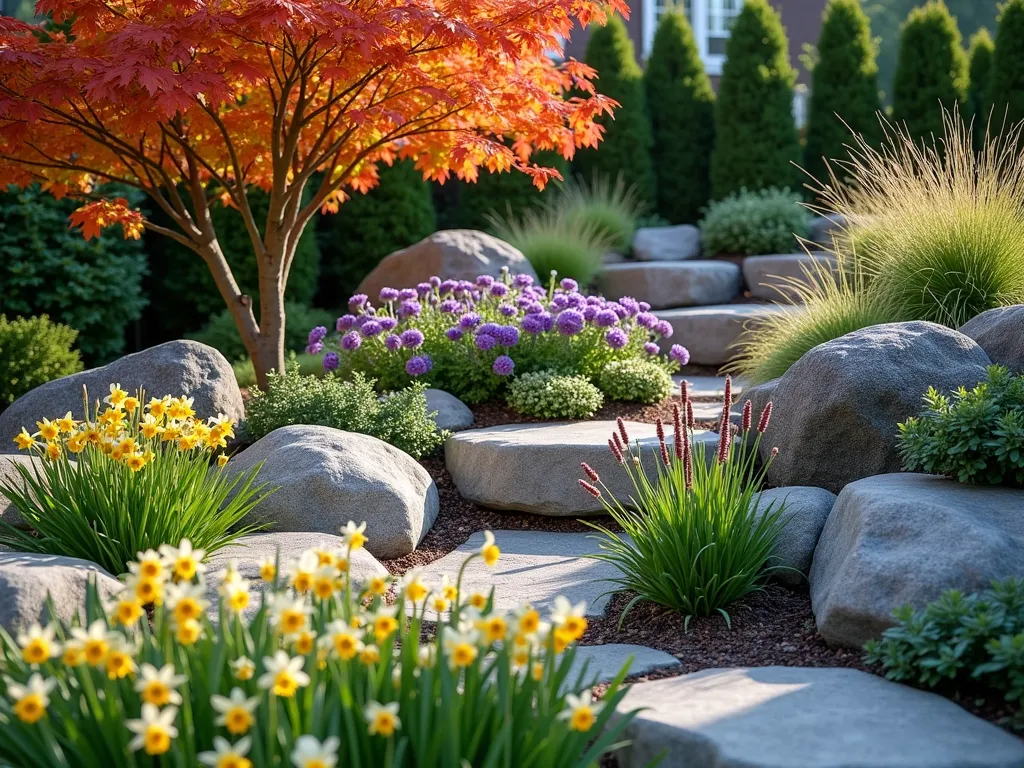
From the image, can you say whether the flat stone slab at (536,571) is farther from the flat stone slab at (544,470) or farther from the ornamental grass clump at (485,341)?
the ornamental grass clump at (485,341)

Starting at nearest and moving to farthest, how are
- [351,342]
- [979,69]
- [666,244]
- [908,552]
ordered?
1. [908,552]
2. [351,342]
3. [666,244]
4. [979,69]

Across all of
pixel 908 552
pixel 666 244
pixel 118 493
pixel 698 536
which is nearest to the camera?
pixel 908 552

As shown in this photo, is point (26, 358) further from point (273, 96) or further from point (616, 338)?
point (616, 338)

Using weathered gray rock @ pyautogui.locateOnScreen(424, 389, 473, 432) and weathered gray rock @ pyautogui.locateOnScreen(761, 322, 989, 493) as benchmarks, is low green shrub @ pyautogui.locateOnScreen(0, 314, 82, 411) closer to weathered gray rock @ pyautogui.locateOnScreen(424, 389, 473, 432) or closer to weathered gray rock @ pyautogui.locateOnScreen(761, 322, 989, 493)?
weathered gray rock @ pyautogui.locateOnScreen(424, 389, 473, 432)

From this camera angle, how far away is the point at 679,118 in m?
12.9

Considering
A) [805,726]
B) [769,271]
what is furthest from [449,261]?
[805,726]

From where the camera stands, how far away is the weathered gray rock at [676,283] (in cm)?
978

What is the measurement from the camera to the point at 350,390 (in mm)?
5461

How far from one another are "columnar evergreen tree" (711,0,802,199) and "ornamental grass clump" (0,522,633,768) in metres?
10.7

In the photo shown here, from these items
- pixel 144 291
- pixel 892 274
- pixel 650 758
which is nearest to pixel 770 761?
pixel 650 758

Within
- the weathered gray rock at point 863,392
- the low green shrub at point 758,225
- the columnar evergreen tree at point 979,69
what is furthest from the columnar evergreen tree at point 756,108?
the weathered gray rock at point 863,392

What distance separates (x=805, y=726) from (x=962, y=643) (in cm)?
50

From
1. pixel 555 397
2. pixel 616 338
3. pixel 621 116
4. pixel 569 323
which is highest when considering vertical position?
pixel 621 116

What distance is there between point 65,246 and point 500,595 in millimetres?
6561
